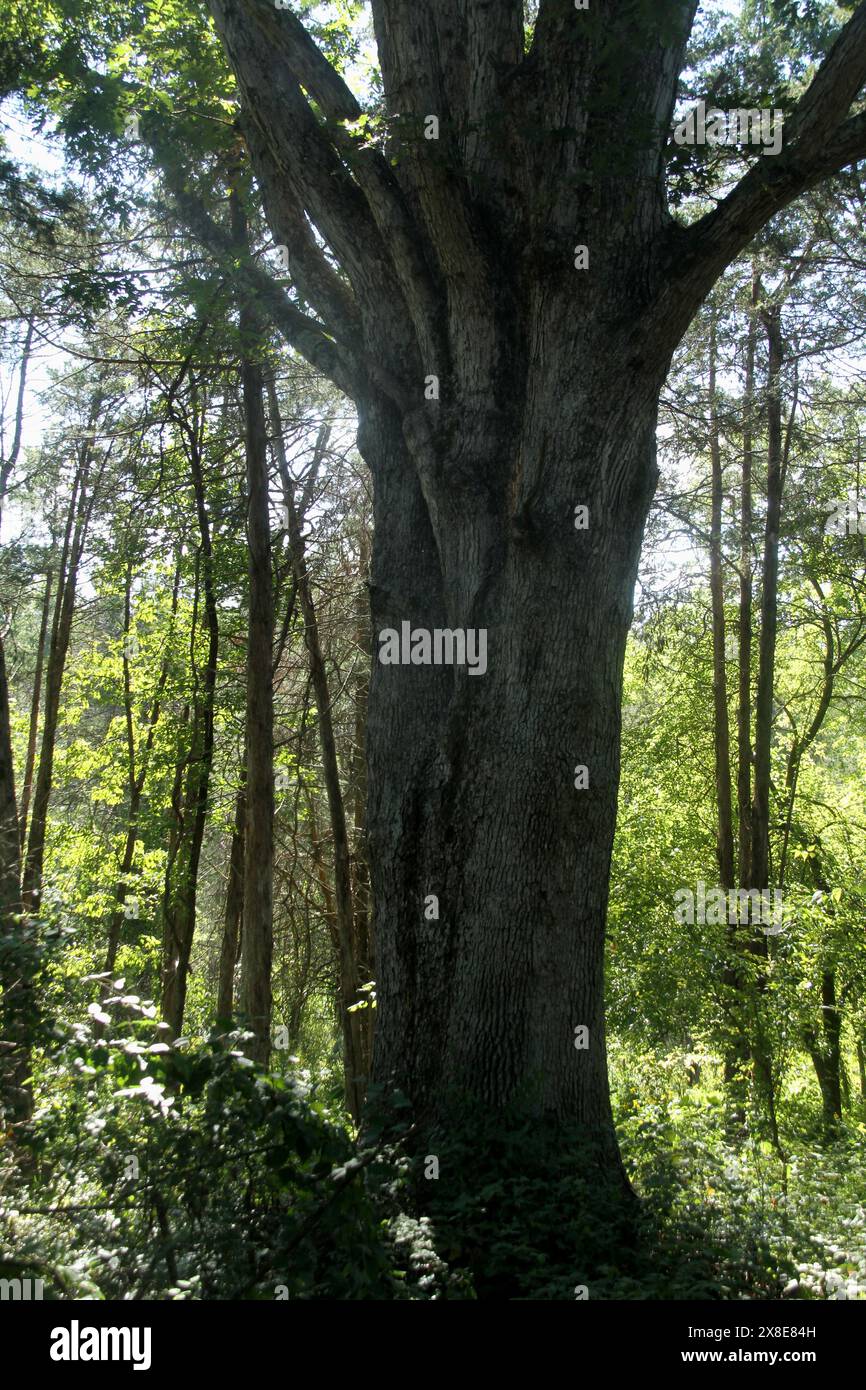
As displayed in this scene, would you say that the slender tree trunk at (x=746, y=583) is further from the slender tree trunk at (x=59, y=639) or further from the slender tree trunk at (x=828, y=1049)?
the slender tree trunk at (x=59, y=639)

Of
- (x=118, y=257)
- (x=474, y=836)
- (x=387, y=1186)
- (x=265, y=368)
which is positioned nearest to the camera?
(x=387, y=1186)

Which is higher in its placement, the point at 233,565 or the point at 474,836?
the point at 233,565

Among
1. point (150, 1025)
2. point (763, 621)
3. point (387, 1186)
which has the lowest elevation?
point (387, 1186)

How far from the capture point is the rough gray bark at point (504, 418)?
5188mm

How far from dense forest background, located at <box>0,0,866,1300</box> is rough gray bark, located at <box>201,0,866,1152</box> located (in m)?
0.36

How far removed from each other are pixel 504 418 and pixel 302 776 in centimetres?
997

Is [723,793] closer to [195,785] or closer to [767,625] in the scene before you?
[767,625]

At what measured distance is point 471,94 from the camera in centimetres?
596

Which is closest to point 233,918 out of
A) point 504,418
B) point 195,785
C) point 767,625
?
point 195,785

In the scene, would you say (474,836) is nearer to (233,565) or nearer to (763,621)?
(233,565)

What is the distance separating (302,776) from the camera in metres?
15.0

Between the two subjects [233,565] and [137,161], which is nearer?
[137,161]
